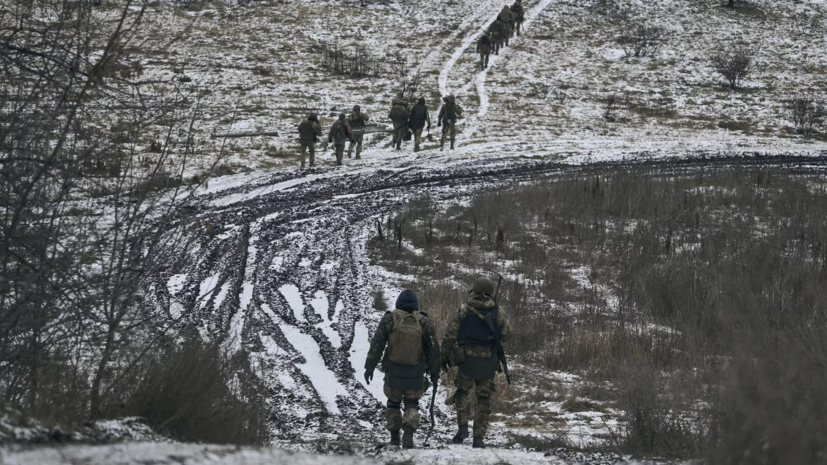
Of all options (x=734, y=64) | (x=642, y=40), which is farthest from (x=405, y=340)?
Result: (x=642, y=40)

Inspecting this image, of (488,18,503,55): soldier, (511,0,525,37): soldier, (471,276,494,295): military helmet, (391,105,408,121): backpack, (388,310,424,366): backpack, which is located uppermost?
(511,0,525,37): soldier

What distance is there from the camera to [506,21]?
3600 centimetres

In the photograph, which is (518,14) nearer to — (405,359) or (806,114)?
(806,114)

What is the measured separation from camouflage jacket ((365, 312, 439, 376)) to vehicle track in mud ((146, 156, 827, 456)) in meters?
0.71

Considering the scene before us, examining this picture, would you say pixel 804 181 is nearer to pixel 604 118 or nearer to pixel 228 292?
pixel 604 118

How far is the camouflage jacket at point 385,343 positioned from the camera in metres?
7.00

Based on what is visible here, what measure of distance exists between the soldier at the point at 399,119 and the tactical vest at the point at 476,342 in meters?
15.1

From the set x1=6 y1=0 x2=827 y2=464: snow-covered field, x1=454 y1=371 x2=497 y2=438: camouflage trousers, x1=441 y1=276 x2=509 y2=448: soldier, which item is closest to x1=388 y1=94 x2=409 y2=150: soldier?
x1=6 y1=0 x2=827 y2=464: snow-covered field

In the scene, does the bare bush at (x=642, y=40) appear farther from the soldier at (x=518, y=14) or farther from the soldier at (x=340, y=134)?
the soldier at (x=340, y=134)

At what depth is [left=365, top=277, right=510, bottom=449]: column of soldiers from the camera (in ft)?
22.7

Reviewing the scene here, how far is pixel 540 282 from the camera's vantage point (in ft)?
39.4

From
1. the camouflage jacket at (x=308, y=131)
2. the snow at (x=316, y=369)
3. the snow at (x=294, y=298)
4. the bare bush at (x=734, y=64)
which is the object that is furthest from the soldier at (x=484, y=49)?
the snow at (x=316, y=369)

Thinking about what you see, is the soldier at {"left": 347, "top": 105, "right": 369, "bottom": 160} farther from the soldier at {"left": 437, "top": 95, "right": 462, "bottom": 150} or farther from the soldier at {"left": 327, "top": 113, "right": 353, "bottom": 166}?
the soldier at {"left": 437, "top": 95, "right": 462, "bottom": 150}

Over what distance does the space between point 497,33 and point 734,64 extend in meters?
10.1
